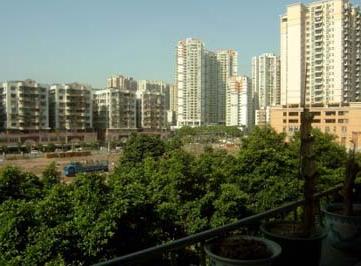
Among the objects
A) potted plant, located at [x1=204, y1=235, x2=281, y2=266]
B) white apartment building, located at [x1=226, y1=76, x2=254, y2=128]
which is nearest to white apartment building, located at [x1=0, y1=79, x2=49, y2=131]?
white apartment building, located at [x1=226, y1=76, x2=254, y2=128]

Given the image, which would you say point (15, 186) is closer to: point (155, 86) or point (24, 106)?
point (24, 106)

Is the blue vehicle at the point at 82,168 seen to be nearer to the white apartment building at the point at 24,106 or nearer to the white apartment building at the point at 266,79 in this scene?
the white apartment building at the point at 24,106

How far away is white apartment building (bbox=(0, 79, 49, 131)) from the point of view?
56219 millimetres

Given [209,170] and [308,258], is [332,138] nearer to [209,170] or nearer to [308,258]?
[209,170]

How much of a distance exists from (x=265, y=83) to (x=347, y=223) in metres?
75.9

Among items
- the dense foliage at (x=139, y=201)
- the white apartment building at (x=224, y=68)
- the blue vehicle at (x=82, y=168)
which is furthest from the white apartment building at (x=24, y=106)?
the dense foliage at (x=139, y=201)

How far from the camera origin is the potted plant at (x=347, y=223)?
2439 mm

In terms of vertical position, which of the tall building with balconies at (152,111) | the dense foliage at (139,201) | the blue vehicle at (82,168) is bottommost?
the blue vehicle at (82,168)

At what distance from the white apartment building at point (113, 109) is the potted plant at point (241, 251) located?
65470mm

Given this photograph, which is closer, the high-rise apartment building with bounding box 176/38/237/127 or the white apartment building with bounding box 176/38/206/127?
the white apartment building with bounding box 176/38/206/127

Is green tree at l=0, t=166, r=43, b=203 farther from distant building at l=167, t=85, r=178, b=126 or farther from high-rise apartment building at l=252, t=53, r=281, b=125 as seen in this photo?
distant building at l=167, t=85, r=178, b=126

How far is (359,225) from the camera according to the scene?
7.98ft

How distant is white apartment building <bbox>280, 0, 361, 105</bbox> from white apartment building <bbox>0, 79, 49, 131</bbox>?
32.4 m

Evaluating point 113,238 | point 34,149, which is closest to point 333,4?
point 34,149
